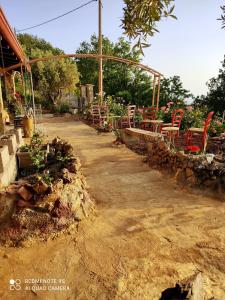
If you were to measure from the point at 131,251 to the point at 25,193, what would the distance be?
4.63ft

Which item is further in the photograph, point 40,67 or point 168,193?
point 40,67

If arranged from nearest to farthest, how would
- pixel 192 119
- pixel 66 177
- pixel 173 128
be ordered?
Answer: 1. pixel 66 177
2. pixel 173 128
3. pixel 192 119

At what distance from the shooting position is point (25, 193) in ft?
9.39

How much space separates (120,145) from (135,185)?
312 centimetres

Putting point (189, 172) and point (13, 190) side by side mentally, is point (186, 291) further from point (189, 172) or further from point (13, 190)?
point (189, 172)

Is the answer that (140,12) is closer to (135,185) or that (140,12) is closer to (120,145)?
(135,185)

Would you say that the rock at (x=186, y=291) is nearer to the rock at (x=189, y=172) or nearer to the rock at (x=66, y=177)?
A: the rock at (x=66, y=177)

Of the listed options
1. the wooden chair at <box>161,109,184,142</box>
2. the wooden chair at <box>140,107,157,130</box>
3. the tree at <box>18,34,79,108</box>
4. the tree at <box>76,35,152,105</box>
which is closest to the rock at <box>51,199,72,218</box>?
the wooden chair at <box>161,109,184,142</box>

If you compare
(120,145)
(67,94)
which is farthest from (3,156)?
(67,94)

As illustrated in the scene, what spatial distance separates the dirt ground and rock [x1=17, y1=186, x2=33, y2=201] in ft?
1.82

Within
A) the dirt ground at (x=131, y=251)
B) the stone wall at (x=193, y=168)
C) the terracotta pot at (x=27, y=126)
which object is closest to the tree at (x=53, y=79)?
the terracotta pot at (x=27, y=126)

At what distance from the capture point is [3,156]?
3.67 meters

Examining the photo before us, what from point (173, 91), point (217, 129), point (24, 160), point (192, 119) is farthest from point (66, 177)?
point (173, 91)

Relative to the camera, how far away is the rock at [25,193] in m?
2.85
